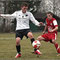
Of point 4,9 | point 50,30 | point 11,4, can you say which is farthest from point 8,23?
point 50,30

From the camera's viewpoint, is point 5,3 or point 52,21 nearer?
point 52,21

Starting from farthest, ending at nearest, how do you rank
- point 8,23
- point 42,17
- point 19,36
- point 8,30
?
point 8,23
point 42,17
point 8,30
point 19,36

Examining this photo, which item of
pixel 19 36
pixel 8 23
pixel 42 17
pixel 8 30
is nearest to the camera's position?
pixel 19 36

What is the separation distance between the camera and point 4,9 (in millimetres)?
61156

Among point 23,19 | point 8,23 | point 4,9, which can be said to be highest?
point 23,19

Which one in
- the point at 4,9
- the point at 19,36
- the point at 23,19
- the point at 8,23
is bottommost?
the point at 8,23

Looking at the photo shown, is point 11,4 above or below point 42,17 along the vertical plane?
above

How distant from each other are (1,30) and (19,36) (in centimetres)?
4747

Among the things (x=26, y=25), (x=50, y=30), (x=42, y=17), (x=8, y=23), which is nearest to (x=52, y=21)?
(x=50, y=30)

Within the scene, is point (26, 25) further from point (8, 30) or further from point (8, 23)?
point (8, 23)

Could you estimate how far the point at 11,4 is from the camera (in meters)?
56.4

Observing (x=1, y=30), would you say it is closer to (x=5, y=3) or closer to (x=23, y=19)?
(x=5, y=3)

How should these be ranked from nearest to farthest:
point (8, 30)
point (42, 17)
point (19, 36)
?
1. point (19, 36)
2. point (8, 30)
3. point (42, 17)

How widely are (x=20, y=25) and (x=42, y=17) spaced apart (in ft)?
164
